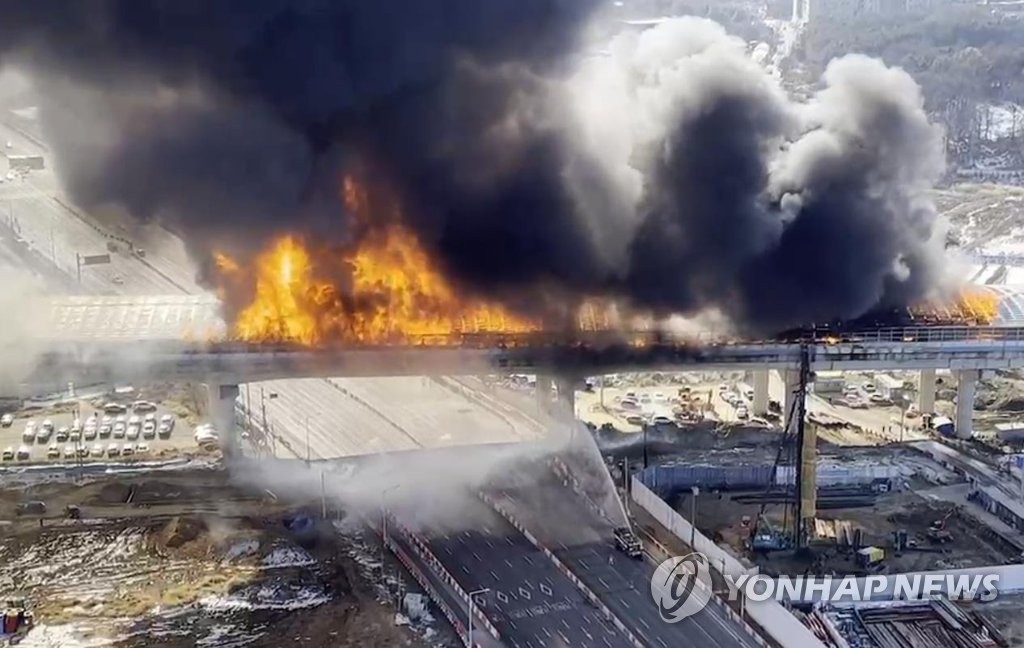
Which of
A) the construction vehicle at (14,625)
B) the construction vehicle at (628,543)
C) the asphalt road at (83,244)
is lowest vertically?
the construction vehicle at (14,625)

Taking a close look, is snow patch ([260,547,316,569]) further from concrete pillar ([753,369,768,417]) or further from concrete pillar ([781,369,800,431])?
concrete pillar ([753,369,768,417])

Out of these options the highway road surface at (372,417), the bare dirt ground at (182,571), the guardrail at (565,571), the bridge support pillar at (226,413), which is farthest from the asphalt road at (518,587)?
the bridge support pillar at (226,413)

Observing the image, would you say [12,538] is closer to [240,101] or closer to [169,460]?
[169,460]

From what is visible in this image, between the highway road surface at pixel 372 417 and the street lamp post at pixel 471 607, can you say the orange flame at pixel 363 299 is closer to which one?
the highway road surface at pixel 372 417

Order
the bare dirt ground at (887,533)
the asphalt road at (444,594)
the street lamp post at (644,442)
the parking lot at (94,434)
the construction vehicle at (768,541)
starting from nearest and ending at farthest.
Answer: the asphalt road at (444,594) → the bare dirt ground at (887,533) → the construction vehicle at (768,541) → the street lamp post at (644,442) → the parking lot at (94,434)

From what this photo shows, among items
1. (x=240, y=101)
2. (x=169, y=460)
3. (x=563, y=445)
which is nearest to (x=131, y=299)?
(x=169, y=460)

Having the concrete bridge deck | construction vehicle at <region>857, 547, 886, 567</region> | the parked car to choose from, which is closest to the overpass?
the concrete bridge deck

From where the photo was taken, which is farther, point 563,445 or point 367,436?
point 367,436

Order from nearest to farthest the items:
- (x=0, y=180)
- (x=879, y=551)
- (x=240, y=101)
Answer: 1. (x=879, y=551)
2. (x=240, y=101)
3. (x=0, y=180)
